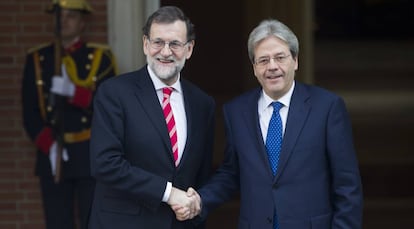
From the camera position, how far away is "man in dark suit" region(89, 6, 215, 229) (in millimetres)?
4367

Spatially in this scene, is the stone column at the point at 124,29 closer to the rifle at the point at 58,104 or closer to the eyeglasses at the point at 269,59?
the rifle at the point at 58,104

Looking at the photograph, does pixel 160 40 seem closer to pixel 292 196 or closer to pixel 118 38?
pixel 292 196

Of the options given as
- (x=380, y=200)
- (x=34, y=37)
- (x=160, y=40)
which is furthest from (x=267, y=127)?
(x=380, y=200)

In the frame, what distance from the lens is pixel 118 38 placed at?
6473mm

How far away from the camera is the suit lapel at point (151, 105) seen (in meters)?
4.45

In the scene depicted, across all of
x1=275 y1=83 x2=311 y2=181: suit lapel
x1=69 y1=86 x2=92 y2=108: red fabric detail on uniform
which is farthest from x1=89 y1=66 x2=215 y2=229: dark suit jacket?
x1=69 y1=86 x2=92 y2=108: red fabric detail on uniform

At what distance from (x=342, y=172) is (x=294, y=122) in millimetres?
290

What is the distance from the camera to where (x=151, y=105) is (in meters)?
4.48

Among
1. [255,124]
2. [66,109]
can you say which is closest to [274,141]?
[255,124]

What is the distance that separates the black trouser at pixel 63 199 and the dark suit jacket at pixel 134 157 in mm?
1628

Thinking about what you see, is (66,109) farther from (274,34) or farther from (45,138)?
(274,34)

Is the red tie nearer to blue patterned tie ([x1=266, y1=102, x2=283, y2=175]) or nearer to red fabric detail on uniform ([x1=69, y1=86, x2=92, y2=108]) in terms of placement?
blue patterned tie ([x1=266, y1=102, x2=283, y2=175])

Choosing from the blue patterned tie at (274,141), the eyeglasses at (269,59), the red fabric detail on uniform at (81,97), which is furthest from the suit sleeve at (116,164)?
the red fabric detail on uniform at (81,97)

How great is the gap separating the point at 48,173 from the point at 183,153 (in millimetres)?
1972
